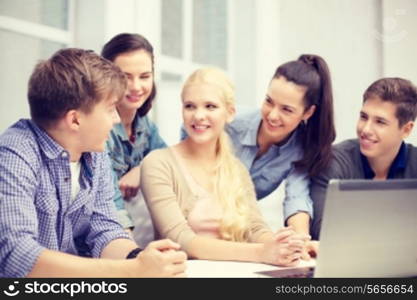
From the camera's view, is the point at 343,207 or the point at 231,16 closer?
the point at 343,207

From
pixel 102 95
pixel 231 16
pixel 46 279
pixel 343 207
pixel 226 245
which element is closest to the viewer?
pixel 343 207

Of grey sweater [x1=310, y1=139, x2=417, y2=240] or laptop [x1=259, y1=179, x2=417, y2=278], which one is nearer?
laptop [x1=259, y1=179, x2=417, y2=278]

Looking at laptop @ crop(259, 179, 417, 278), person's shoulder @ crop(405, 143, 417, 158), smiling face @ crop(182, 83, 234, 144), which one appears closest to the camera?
laptop @ crop(259, 179, 417, 278)

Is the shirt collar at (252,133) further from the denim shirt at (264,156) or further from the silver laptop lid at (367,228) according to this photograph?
the silver laptop lid at (367,228)

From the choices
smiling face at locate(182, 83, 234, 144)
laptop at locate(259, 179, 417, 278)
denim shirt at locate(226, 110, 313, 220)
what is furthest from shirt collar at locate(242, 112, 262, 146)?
laptop at locate(259, 179, 417, 278)

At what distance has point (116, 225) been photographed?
4.02ft

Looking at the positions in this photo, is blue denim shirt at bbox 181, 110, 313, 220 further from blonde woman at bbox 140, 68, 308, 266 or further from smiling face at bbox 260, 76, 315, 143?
blonde woman at bbox 140, 68, 308, 266

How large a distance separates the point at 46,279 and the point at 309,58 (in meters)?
1.12

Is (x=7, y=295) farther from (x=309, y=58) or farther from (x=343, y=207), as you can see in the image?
(x=309, y=58)

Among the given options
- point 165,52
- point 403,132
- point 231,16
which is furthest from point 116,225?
point 231,16

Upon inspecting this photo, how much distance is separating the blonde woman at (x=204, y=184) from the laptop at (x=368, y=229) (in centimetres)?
38

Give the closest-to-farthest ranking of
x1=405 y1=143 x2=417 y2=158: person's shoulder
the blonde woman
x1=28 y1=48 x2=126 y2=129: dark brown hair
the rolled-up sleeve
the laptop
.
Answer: the laptop, x1=28 y1=48 x2=126 y2=129: dark brown hair, the blonde woman, the rolled-up sleeve, x1=405 y1=143 x2=417 y2=158: person's shoulder

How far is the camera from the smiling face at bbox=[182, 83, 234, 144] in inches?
59.4

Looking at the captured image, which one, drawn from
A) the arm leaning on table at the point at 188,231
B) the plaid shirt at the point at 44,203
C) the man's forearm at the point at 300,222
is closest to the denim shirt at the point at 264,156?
the man's forearm at the point at 300,222
